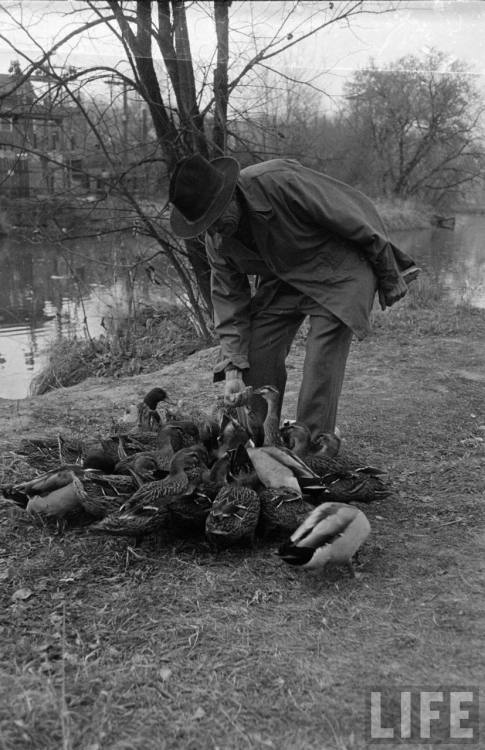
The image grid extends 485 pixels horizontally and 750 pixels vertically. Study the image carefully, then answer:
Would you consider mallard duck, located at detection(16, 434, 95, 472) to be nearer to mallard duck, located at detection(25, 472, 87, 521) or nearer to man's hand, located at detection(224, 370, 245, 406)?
mallard duck, located at detection(25, 472, 87, 521)

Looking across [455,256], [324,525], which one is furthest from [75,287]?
[455,256]

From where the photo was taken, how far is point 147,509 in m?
3.21

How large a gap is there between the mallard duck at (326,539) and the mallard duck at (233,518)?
0.24 m

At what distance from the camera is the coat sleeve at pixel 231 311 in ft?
14.2

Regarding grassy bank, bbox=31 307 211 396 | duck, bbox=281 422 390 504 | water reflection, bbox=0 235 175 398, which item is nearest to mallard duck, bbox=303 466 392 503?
duck, bbox=281 422 390 504

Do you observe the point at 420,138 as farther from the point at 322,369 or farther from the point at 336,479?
the point at 336,479

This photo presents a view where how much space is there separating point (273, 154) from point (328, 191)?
15.5ft

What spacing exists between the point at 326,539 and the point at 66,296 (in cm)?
1219

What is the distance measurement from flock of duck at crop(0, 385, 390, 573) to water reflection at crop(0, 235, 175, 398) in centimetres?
527

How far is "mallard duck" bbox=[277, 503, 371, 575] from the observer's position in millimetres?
3010

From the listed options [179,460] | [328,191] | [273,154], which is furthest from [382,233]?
[273,154]

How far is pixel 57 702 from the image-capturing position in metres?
2.20

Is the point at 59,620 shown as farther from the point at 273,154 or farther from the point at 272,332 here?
the point at 273,154

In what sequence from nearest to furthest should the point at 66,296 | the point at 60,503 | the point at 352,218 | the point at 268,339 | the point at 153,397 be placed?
1. the point at 60,503
2. the point at 352,218
3. the point at 268,339
4. the point at 153,397
5. the point at 66,296
